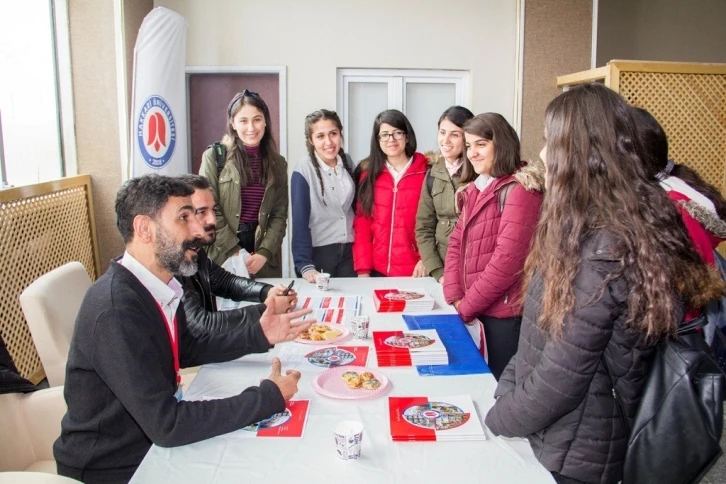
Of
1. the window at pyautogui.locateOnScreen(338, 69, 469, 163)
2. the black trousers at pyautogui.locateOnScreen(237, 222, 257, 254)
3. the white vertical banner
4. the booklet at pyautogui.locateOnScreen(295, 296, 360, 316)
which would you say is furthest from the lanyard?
the window at pyautogui.locateOnScreen(338, 69, 469, 163)

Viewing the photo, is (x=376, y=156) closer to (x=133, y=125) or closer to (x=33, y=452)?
(x=133, y=125)

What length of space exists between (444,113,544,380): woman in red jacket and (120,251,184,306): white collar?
1.25 m

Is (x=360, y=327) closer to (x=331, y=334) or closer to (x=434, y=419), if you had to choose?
(x=331, y=334)

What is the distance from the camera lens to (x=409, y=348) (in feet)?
6.56

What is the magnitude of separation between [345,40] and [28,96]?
2.48 meters

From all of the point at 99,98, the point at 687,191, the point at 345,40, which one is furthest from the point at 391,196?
the point at 99,98

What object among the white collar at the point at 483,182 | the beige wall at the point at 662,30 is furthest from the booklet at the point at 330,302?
the beige wall at the point at 662,30

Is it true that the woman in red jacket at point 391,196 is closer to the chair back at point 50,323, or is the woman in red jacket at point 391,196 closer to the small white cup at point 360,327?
the small white cup at point 360,327

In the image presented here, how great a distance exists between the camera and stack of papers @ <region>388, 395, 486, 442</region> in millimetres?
1444

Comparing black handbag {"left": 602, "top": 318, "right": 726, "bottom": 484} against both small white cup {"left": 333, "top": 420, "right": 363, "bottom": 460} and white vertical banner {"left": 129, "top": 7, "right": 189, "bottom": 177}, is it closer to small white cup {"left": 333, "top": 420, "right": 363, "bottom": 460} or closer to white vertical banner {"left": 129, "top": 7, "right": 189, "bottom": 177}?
small white cup {"left": 333, "top": 420, "right": 363, "bottom": 460}

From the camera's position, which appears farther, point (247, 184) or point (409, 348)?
point (247, 184)

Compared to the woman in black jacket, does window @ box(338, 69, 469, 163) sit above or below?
above

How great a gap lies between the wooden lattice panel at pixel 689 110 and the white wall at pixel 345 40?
45.9 inches

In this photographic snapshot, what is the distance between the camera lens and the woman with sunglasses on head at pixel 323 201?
334cm
